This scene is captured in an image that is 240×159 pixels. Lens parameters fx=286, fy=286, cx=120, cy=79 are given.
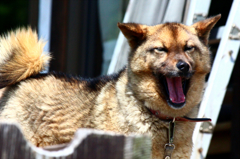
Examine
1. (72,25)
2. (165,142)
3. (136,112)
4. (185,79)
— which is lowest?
(165,142)

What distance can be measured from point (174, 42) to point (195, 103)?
20.3 inches

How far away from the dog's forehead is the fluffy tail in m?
1.12

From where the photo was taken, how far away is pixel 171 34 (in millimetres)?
2209

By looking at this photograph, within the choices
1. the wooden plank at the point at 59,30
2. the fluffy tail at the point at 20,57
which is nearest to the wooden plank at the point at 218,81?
the fluffy tail at the point at 20,57

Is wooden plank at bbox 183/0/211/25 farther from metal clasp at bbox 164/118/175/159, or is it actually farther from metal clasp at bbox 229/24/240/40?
metal clasp at bbox 164/118/175/159

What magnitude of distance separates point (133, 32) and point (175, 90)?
573mm

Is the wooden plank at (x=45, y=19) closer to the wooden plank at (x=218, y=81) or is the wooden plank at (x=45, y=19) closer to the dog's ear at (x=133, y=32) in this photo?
the dog's ear at (x=133, y=32)

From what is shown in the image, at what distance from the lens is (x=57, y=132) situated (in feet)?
7.99

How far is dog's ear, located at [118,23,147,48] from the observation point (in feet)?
7.38

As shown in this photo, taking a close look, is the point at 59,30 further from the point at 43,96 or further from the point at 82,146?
the point at 82,146

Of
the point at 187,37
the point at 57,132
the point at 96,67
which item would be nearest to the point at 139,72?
the point at 187,37

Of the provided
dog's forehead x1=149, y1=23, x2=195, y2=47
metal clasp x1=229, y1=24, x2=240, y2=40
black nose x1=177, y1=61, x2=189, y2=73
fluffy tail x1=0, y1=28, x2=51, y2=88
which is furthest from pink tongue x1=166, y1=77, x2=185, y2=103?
fluffy tail x1=0, y1=28, x2=51, y2=88

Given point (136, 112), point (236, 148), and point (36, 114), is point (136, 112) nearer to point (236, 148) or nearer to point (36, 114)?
point (36, 114)

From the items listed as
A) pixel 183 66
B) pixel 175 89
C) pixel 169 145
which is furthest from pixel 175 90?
pixel 169 145
